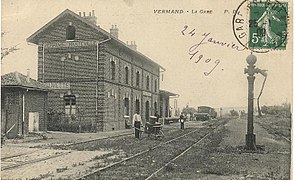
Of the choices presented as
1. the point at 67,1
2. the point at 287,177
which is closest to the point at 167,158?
the point at 287,177

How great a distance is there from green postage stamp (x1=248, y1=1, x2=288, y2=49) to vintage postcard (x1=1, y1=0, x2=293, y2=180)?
0.04 ft

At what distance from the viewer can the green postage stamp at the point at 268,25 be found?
18.8 ft

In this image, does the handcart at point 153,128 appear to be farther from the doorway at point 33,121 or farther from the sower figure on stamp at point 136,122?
the doorway at point 33,121

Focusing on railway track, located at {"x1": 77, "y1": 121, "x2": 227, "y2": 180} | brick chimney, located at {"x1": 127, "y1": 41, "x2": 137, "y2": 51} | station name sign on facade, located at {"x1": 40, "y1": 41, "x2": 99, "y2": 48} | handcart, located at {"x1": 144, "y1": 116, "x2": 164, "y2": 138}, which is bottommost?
railway track, located at {"x1": 77, "y1": 121, "x2": 227, "y2": 180}

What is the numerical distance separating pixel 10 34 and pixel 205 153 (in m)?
3.05

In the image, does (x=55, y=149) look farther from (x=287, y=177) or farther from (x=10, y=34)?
(x=287, y=177)

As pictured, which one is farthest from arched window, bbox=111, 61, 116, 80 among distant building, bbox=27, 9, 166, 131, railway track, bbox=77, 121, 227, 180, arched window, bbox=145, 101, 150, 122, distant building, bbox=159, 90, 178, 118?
railway track, bbox=77, 121, 227, 180

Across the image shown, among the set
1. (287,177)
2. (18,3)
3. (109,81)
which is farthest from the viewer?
(109,81)

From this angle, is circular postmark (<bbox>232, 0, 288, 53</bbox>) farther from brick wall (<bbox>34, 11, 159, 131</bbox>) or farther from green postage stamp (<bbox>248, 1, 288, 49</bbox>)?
brick wall (<bbox>34, 11, 159, 131</bbox>)

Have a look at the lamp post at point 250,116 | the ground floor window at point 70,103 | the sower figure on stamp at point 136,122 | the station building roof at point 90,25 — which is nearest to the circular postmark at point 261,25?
the lamp post at point 250,116

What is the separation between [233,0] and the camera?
5.75m

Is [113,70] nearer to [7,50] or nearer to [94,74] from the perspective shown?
[94,74]

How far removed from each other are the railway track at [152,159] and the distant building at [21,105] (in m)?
1.41

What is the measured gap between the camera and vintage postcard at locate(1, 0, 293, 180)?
5.79 m
